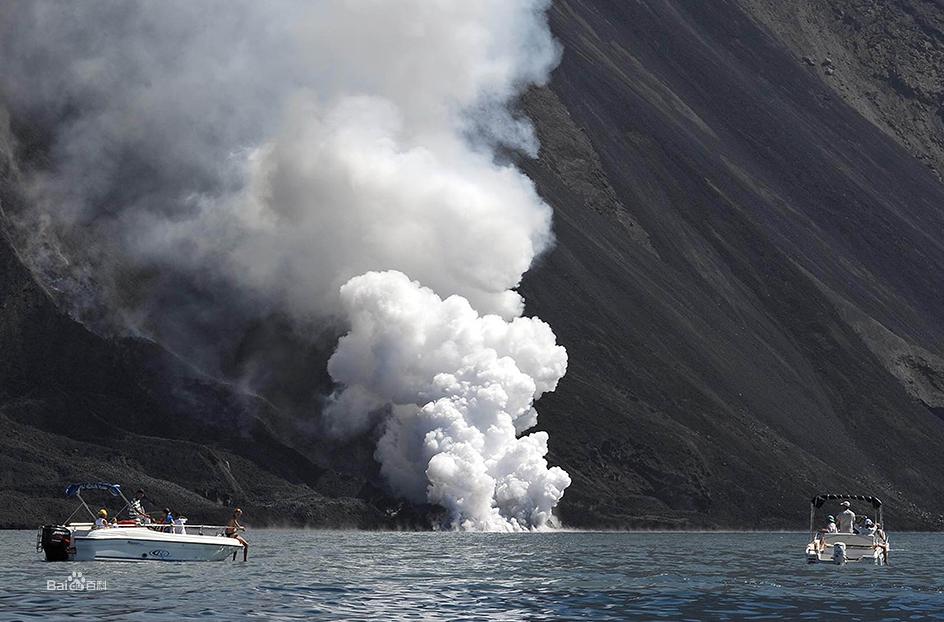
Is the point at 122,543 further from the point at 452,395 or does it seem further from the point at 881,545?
the point at 452,395

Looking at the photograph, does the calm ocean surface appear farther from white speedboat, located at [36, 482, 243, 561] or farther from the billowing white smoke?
the billowing white smoke

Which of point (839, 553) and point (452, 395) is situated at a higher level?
point (452, 395)

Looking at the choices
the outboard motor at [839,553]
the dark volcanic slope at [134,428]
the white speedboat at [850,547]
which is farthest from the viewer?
the dark volcanic slope at [134,428]

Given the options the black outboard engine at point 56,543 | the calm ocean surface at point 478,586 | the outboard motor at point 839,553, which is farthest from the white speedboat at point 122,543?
the outboard motor at point 839,553

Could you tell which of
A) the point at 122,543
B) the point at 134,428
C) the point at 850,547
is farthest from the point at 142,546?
the point at 134,428

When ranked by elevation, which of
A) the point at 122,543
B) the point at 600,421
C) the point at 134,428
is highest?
the point at 600,421

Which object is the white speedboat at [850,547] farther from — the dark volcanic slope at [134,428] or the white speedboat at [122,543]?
the dark volcanic slope at [134,428]

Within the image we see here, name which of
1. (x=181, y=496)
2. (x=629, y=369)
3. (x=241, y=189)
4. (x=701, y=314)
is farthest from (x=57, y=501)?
(x=701, y=314)

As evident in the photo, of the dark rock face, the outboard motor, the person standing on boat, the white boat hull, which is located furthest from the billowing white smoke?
the white boat hull
